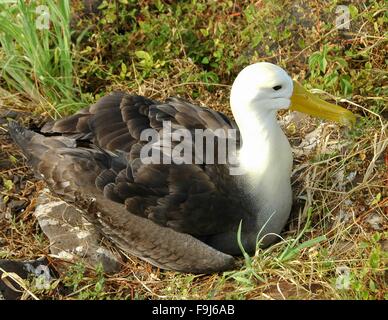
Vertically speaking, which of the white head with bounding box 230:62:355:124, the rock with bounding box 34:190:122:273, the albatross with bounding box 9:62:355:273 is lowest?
the rock with bounding box 34:190:122:273

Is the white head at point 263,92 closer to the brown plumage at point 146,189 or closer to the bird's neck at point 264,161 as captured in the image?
the bird's neck at point 264,161

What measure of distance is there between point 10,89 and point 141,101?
1607 millimetres

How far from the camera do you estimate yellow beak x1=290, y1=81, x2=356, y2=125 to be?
5.04 meters

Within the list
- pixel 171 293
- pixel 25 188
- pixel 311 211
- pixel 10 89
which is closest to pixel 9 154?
pixel 25 188

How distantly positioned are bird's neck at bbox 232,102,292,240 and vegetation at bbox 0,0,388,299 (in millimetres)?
241

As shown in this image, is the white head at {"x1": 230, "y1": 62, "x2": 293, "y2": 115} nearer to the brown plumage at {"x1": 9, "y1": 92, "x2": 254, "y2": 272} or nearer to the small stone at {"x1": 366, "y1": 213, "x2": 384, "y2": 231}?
the brown plumage at {"x1": 9, "y1": 92, "x2": 254, "y2": 272}

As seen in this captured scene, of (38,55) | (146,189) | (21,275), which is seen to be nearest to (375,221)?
(146,189)

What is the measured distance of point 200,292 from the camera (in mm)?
4871

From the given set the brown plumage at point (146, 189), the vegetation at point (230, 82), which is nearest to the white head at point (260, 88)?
the brown plumage at point (146, 189)

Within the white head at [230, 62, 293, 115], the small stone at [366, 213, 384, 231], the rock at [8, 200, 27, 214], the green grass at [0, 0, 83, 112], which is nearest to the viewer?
the white head at [230, 62, 293, 115]

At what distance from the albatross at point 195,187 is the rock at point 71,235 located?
0.16m

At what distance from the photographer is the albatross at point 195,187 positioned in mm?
4812

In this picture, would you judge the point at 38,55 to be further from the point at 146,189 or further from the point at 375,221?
the point at 375,221

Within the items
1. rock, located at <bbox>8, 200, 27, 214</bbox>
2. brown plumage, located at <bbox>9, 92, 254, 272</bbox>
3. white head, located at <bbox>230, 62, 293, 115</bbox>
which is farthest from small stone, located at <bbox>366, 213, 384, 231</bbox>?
rock, located at <bbox>8, 200, 27, 214</bbox>
